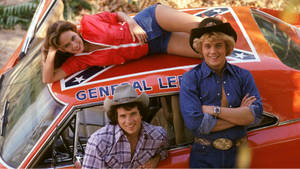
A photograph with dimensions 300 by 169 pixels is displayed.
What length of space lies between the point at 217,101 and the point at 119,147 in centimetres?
89

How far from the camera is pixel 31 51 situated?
414 centimetres

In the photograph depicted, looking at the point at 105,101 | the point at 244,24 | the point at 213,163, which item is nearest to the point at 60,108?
the point at 105,101

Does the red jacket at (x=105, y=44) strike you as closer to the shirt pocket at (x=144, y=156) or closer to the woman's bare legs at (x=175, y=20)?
the woman's bare legs at (x=175, y=20)

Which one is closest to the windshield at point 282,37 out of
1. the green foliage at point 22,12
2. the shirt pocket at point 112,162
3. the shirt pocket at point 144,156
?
the shirt pocket at point 144,156

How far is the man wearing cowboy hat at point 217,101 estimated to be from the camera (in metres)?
3.14

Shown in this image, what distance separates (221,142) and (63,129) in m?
1.31

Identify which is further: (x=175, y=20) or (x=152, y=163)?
(x=175, y=20)

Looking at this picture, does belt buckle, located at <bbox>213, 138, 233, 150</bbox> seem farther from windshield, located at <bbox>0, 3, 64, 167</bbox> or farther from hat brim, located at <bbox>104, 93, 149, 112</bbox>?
windshield, located at <bbox>0, 3, 64, 167</bbox>

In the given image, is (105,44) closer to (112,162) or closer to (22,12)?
(112,162)

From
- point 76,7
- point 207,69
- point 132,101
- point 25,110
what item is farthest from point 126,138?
point 76,7

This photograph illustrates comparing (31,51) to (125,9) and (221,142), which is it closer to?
(221,142)

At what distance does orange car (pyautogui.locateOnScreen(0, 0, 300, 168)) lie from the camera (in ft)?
10.8

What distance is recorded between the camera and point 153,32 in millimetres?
3754

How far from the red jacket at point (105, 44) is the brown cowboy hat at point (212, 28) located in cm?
56
